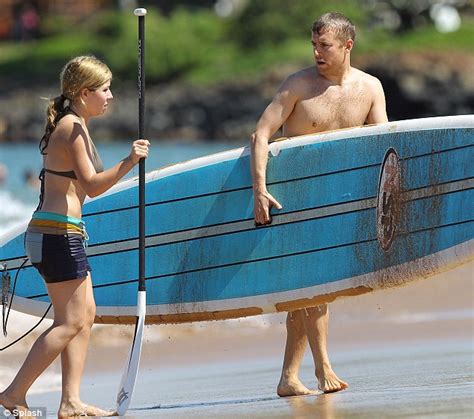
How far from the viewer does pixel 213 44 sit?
51.8m

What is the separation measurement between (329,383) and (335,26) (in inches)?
59.6

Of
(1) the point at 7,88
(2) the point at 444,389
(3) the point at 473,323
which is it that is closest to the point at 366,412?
(2) the point at 444,389

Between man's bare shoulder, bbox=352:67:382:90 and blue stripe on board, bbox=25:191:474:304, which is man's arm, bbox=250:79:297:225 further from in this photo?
man's bare shoulder, bbox=352:67:382:90

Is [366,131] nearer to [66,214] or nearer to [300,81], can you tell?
[300,81]

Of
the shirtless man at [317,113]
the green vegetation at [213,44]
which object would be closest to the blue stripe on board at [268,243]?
the shirtless man at [317,113]

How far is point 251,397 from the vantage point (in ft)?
19.5

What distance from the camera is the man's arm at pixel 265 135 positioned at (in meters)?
5.91

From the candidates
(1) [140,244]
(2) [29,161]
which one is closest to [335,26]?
(1) [140,244]

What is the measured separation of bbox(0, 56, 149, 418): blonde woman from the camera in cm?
520

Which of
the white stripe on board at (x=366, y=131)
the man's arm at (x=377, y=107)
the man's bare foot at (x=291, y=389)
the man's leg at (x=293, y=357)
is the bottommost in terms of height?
the man's bare foot at (x=291, y=389)

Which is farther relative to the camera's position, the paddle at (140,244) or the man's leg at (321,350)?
the man's leg at (321,350)

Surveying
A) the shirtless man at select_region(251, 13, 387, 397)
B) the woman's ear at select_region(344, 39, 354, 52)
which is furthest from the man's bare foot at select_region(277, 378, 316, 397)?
the woman's ear at select_region(344, 39, 354, 52)

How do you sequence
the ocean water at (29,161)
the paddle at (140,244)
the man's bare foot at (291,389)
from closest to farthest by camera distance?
the paddle at (140,244), the man's bare foot at (291,389), the ocean water at (29,161)

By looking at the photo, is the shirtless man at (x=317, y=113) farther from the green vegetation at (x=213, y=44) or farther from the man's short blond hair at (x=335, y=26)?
the green vegetation at (x=213, y=44)
